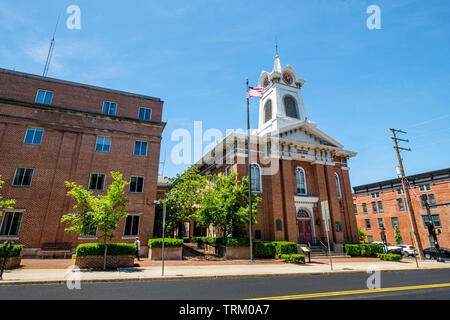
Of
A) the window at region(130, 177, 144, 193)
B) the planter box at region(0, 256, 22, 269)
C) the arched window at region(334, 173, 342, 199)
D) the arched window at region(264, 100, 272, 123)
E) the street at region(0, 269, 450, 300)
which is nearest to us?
the street at region(0, 269, 450, 300)

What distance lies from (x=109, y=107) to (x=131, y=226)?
39.9 ft

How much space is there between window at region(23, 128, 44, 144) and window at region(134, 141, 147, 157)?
799 centimetres

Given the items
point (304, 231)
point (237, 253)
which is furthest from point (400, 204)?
point (237, 253)

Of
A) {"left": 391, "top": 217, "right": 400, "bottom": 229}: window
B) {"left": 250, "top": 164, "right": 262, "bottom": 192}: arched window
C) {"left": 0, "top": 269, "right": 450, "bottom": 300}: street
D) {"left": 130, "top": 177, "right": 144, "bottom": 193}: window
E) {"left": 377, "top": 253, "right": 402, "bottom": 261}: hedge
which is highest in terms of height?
{"left": 250, "top": 164, "right": 262, "bottom": 192}: arched window

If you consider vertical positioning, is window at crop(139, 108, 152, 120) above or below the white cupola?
below

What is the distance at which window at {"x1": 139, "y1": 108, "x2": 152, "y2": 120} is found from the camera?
80.6 ft

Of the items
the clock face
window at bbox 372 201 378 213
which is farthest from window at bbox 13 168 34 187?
window at bbox 372 201 378 213

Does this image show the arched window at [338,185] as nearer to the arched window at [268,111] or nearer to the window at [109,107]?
the arched window at [268,111]

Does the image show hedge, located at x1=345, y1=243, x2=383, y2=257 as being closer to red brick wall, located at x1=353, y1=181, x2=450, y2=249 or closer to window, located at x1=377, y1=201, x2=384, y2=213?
red brick wall, located at x1=353, y1=181, x2=450, y2=249

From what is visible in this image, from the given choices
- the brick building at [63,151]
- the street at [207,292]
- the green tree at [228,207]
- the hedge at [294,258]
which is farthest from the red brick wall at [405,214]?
the brick building at [63,151]

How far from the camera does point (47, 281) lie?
30.5ft

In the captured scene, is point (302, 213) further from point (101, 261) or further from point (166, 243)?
point (101, 261)
